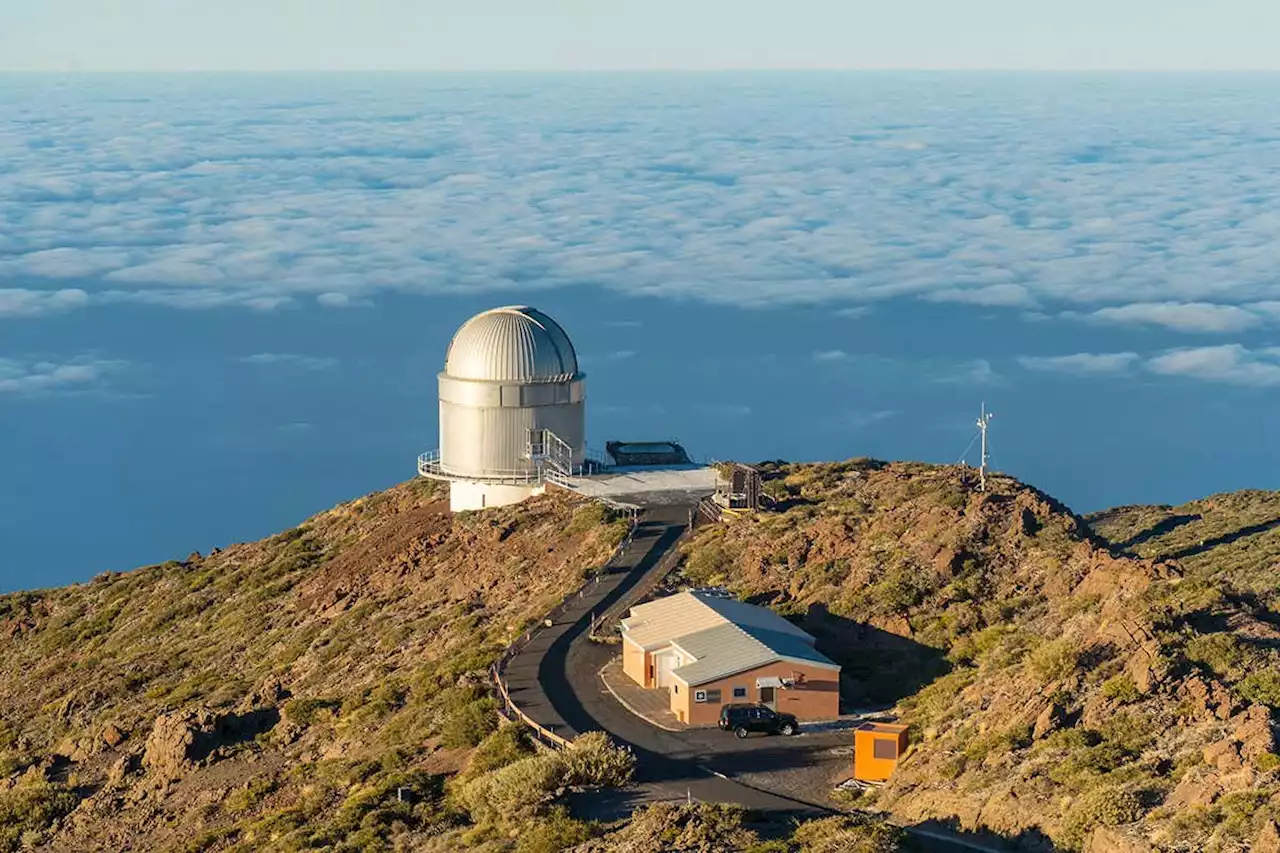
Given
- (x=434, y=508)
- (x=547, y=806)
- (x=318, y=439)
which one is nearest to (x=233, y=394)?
(x=318, y=439)

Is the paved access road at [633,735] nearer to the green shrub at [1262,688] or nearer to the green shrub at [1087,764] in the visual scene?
the green shrub at [1087,764]

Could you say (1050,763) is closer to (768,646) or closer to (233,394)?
(768,646)

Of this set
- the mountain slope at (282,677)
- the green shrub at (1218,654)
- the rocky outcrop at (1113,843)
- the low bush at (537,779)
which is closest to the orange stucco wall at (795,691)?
the low bush at (537,779)

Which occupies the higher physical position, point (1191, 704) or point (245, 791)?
point (1191, 704)

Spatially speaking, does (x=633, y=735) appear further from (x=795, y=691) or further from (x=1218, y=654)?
(x=1218, y=654)

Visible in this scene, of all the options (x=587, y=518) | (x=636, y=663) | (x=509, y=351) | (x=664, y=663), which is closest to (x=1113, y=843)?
(x=664, y=663)

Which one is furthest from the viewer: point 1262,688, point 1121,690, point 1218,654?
point 1218,654

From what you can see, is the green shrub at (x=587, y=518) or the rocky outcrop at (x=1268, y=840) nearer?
the rocky outcrop at (x=1268, y=840)
